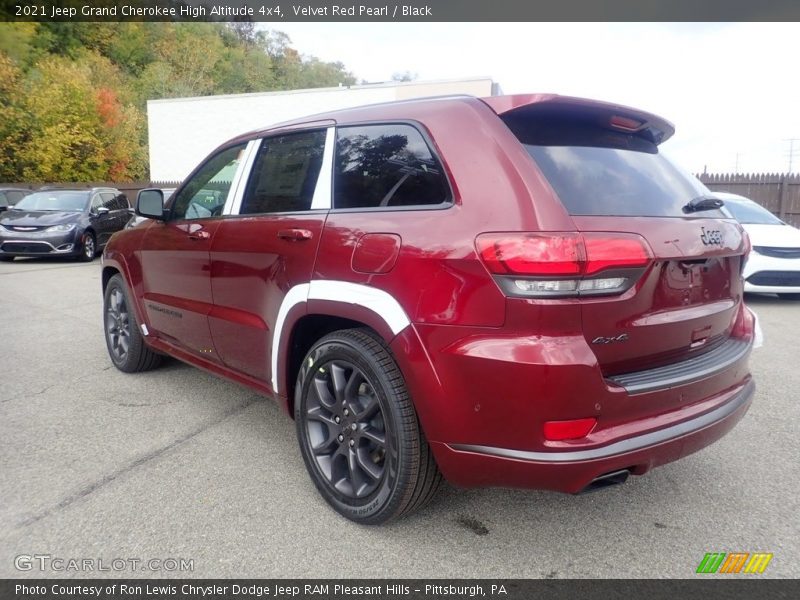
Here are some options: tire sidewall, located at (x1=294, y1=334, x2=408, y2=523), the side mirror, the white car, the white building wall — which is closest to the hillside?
the white building wall

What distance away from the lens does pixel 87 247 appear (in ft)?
42.0

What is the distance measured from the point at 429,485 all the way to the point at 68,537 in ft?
4.98

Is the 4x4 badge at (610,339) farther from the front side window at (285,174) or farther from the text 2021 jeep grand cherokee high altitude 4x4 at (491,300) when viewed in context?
the front side window at (285,174)

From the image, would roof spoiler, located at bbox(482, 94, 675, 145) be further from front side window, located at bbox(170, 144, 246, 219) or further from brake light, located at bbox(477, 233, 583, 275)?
front side window, located at bbox(170, 144, 246, 219)

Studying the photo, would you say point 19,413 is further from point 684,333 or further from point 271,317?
point 684,333

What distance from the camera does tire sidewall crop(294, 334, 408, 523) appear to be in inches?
89.9

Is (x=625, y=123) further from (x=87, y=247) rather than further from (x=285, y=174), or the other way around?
(x=87, y=247)

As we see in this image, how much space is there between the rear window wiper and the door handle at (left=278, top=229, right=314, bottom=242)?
64.1 inches

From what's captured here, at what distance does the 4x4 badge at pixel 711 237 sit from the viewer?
2291 mm

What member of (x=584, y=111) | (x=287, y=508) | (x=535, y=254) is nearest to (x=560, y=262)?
(x=535, y=254)

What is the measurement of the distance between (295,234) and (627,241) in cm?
148

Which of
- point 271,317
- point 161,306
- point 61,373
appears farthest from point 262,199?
point 61,373

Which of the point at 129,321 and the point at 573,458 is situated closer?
the point at 573,458
